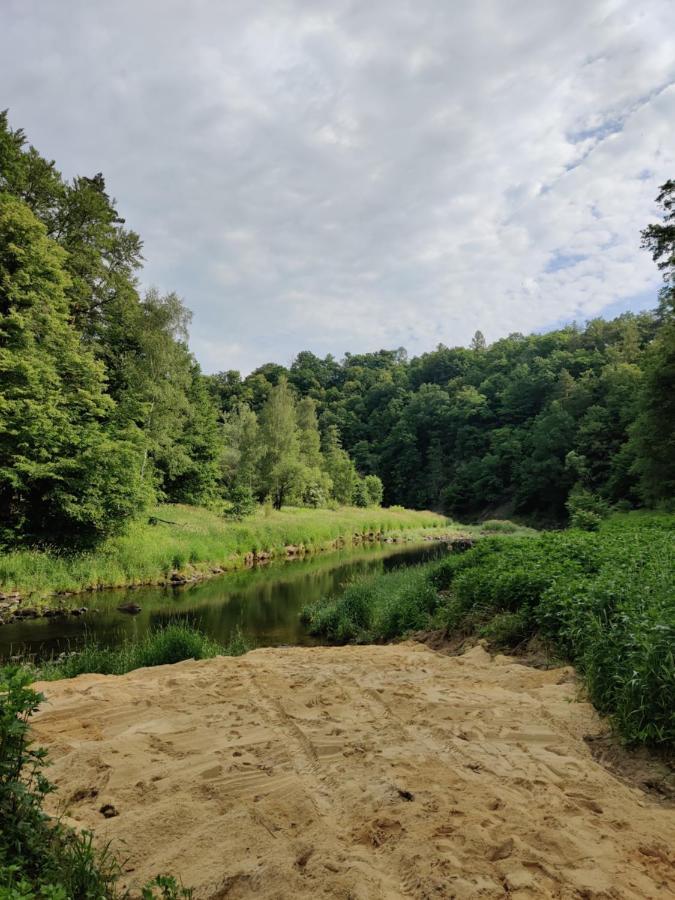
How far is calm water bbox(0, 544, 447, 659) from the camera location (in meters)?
11.5

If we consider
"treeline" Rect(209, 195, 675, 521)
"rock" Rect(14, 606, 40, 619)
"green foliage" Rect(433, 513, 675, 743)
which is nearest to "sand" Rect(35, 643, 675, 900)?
"green foliage" Rect(433, 513, 675, 743)

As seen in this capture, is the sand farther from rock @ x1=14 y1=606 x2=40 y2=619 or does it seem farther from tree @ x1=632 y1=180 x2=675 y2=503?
tree @ x1=632 y1=180 x2=675 y2=503

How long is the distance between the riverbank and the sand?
1109 cm

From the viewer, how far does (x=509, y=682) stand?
5.75 meters

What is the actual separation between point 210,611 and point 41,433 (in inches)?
337

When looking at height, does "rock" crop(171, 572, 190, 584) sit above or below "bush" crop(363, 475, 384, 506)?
below

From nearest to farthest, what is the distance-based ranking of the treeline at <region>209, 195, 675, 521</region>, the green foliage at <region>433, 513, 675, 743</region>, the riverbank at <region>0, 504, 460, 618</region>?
the green foliage at <region>433, 513, 675, 743</region>
the riverbank at <region>0, 504, 460, 618</region>
the treeline at <region>209, 195, 675, 521</region>

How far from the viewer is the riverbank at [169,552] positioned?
1513 centimetres

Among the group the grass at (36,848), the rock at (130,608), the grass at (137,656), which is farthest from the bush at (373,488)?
the grass at (36,848)

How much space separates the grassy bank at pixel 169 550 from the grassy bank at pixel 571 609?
7.98 meters

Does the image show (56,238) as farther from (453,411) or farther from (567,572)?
(453,411)

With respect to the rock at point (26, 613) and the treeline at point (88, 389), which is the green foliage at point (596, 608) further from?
the treeline at point (88, 389)

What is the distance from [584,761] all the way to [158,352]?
25911mm

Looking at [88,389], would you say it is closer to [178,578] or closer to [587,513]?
[178,578]
